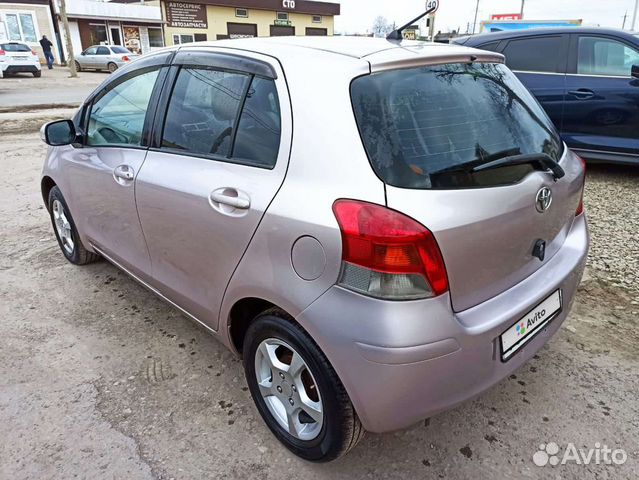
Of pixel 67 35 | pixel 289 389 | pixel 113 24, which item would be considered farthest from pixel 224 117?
pixel 113 24

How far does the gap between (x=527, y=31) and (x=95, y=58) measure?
85.4 ft

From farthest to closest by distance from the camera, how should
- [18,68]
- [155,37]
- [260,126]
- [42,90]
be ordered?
[155,37] < [18,68] < [42,90] < [260,126]

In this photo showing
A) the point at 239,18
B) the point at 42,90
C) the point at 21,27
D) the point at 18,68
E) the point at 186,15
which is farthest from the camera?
the point at 239,18

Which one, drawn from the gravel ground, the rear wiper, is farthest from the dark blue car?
the rear wiper

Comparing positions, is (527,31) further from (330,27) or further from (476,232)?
(330,27)

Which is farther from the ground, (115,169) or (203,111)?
(203,111)

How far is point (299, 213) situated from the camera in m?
1.78

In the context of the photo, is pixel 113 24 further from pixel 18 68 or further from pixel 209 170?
pixel 209 170

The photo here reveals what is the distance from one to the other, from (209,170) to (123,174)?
81 centimetres

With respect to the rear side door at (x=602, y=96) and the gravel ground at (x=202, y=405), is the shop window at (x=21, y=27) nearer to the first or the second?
the gravel ground at (x=202, y=405)

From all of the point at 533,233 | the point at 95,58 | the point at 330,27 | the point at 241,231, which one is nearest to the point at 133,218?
the point at 241,231

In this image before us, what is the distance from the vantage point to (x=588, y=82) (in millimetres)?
5699

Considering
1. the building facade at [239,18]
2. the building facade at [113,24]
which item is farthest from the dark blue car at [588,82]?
the building facade at [113,24]

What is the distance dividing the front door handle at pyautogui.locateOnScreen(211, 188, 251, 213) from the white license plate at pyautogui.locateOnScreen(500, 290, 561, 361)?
112 centimetres
